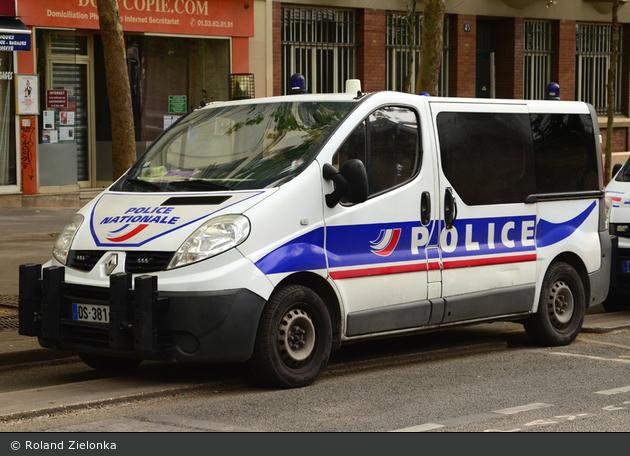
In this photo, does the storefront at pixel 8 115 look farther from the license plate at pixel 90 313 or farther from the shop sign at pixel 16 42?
the license plate at pixel 90 313

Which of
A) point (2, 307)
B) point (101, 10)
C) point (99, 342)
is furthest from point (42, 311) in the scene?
point (101, 10)

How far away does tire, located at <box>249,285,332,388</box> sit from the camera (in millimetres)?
6719

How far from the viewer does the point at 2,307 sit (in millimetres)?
9859

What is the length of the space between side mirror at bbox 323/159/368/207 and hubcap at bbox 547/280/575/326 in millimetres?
2508

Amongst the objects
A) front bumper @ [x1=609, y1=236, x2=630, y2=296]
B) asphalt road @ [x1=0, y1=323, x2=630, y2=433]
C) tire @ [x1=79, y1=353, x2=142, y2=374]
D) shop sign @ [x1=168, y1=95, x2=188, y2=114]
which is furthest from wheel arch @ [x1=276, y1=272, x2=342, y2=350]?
shop sign @ [x1=168, y1=95, x2=188, y2=114]

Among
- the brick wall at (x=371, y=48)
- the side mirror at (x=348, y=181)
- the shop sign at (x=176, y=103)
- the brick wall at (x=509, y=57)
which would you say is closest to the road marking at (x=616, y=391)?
the side mirror at (x=348, y=181)

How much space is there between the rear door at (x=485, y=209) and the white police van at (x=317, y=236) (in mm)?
14

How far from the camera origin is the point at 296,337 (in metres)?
6.95

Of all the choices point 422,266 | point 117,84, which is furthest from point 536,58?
point 422,266

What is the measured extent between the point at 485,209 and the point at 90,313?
317 centimetres

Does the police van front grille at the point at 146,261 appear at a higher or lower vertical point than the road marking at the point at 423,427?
higher

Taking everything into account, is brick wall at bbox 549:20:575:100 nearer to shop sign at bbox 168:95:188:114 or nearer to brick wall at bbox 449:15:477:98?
brick wall at bbox 449:15:477:98

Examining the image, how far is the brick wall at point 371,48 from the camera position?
78.0ft

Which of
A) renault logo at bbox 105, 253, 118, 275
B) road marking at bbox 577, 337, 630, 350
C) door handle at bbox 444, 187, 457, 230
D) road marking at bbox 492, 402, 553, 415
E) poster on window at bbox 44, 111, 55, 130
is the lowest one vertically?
road marking at bbox 577, 337, 630, 350
